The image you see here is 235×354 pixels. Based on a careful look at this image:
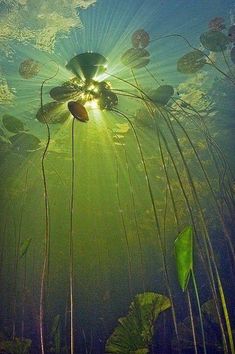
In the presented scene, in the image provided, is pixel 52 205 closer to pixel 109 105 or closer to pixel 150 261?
pixel 109 105

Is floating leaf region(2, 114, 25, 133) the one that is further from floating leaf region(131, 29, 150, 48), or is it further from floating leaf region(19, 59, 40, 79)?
floating leaf region(131, 29, 150, 48)

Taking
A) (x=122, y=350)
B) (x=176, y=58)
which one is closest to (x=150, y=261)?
(x=122, y=350)

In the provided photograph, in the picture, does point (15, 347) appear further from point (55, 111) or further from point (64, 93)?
point (64, 93)

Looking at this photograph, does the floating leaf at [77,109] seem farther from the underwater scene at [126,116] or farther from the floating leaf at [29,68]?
the floating leaf at [29,68]

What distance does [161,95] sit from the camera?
20.2 ft

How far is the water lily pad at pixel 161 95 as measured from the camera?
19.5ft

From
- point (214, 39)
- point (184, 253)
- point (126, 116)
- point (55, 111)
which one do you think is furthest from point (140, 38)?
point (184, 253)

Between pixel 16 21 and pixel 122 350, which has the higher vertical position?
pixel 16 21

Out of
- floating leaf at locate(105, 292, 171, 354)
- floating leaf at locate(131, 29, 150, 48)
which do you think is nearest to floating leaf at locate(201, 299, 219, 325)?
floating leaf at locate(105, 292, 171, 354)

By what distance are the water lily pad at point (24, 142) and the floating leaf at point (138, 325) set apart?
5446 mm

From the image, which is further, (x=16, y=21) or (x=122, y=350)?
(x=122, y=350)

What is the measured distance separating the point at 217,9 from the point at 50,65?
3364mm

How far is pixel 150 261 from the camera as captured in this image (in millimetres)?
27469

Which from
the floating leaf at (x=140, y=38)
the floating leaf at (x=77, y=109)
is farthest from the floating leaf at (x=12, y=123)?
the floating leaf at (x=77, y=109)
